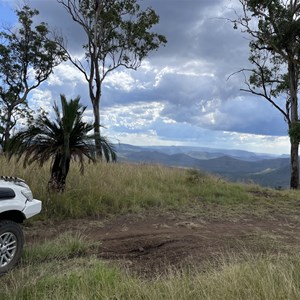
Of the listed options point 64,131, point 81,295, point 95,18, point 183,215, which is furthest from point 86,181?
point 95,18

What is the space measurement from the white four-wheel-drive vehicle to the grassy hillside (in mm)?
220

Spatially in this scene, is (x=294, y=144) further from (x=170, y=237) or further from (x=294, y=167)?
(x=170, y=237)

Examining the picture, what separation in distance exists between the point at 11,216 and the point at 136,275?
187cm

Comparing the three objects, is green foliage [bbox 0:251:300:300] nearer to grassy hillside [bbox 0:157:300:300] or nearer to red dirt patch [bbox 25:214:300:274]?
grassy hillside [bbox 0:157:300:300]

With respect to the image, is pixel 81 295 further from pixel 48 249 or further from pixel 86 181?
pixel 86 181

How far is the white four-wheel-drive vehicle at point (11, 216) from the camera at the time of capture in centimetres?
515

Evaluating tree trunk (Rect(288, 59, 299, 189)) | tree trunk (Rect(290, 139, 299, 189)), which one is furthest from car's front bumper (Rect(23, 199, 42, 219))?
tree trunk (Rect(290, 139, 299, 189))

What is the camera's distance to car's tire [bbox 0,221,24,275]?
16.8 ft

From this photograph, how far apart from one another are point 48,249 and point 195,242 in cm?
234

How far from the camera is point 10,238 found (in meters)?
5.30

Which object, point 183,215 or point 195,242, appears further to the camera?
point 183,215

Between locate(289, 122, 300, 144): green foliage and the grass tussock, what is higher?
locate(289, 122, 300, 144): green foliage

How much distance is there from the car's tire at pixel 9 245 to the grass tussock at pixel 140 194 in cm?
347

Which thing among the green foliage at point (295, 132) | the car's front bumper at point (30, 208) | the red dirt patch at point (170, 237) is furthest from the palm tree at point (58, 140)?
the green foliage at point (295, 132)
